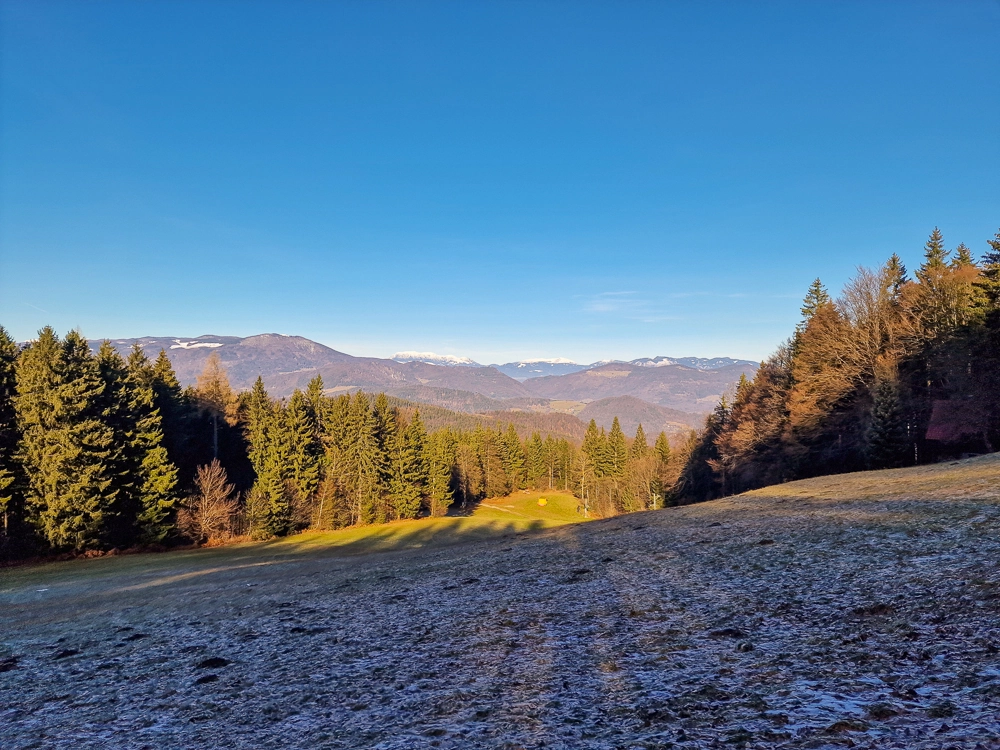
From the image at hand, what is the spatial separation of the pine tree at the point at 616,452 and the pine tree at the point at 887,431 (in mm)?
76717

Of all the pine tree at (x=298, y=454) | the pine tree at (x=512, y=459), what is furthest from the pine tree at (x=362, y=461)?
the pine tree at (x=512, y=459)

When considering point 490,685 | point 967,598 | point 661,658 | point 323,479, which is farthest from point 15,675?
point 323,479

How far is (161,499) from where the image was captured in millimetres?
45969

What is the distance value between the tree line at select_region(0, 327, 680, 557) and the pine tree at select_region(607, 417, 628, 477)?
899cm

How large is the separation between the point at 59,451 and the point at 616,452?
10206 centimetres

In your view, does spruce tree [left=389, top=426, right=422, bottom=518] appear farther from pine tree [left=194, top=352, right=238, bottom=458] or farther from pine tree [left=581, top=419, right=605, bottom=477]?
pine tree [left=581, top=419, right=605, bottom=477]

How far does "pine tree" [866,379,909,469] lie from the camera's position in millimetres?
39844

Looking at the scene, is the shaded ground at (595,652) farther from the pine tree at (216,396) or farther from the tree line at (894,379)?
the pine tree at (216,396)

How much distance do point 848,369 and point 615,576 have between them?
42420mm

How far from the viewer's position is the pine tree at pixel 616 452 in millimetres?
117312

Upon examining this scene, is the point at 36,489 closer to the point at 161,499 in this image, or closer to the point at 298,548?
the point at 161,499

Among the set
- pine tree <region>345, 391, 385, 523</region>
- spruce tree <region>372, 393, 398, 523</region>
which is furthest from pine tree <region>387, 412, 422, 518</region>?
pine tree <region>345, 391, 385, 523</region>

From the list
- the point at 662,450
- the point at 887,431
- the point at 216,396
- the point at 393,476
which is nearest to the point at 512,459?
the point at 662,450

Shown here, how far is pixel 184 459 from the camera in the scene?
201 feet
